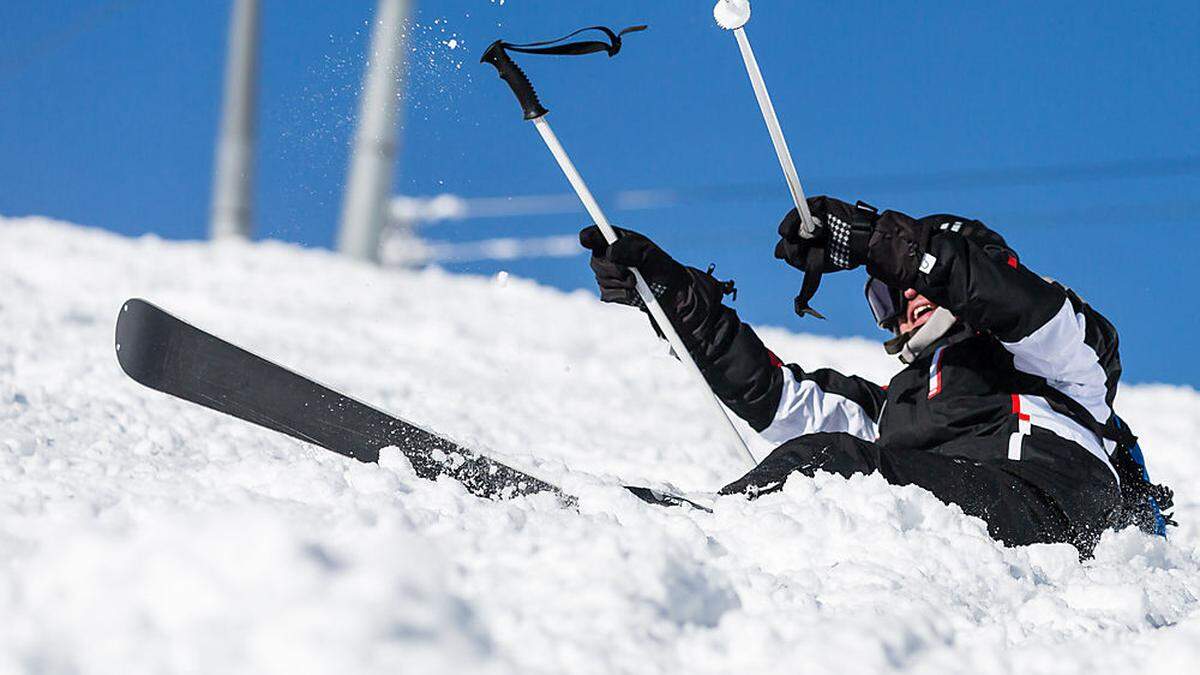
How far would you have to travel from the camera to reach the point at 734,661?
1678 millimetres

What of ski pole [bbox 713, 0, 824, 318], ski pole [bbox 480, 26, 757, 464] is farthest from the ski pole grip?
ski pole [bbox 713, 0, 824, 318]

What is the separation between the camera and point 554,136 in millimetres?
3572

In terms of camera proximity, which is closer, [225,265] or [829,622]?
[829,622]

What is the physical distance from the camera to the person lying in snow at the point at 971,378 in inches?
118

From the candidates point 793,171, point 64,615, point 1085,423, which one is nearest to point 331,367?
point 793,171

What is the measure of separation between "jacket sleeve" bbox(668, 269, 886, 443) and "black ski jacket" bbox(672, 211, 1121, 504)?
0.04ft

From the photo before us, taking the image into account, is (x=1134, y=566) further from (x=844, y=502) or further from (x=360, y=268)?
(x=360, y=268)

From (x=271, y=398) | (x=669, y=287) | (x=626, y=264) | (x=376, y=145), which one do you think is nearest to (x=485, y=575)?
(x=271, y=398)

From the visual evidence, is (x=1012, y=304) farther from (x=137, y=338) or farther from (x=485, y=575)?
(x=137, y=338)

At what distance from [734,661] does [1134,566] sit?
1.70 meters

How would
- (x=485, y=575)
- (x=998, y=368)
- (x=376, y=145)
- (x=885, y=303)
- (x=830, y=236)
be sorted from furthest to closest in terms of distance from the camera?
1. (x=376, y=145)
2. (x=885, y=303)
3. (x=998, y=368)
4. (x=830, y=236)
5. (x=485, y=575)

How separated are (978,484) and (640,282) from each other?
1.30m

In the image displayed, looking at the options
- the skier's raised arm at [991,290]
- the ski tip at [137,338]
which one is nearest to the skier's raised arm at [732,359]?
the skier's raised arm at [991,290]

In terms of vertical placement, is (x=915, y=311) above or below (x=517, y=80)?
below
